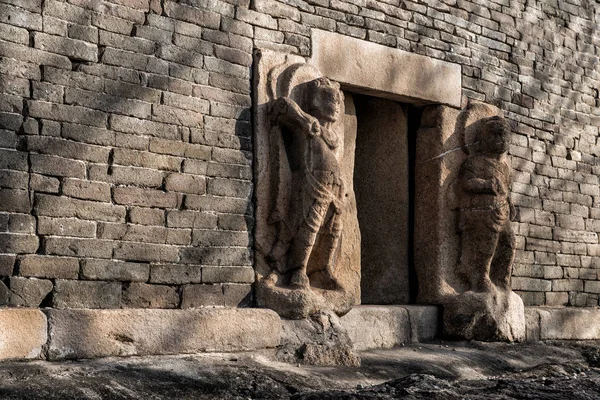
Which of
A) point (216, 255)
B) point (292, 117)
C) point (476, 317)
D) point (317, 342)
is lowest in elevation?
point (317, 342)

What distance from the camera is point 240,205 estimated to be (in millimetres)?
6582

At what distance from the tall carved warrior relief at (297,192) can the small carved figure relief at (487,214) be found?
1358mm

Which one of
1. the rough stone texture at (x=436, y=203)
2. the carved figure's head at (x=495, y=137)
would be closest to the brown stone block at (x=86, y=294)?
the rough stone texture at (x=436, y=203)

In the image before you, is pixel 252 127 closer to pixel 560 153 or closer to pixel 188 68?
pixel 188 68

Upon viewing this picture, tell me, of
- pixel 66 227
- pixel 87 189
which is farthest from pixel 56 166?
pixel 66 227

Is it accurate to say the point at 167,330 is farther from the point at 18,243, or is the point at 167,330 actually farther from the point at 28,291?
the point at 18,243

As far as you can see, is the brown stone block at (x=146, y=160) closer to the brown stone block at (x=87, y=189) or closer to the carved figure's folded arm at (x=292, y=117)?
the brown stone block at (x=87, y=189)

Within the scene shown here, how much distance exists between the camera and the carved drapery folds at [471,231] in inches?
308

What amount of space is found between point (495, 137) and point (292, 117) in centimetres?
202

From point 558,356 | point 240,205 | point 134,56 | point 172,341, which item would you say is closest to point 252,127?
point 240,205

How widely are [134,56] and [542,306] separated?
4.29 m

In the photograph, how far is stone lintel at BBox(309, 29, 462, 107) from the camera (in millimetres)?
7203

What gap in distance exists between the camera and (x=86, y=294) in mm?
5734

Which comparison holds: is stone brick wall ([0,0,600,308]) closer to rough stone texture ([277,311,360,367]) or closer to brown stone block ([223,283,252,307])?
brown stone block ([223,283,252,307])
